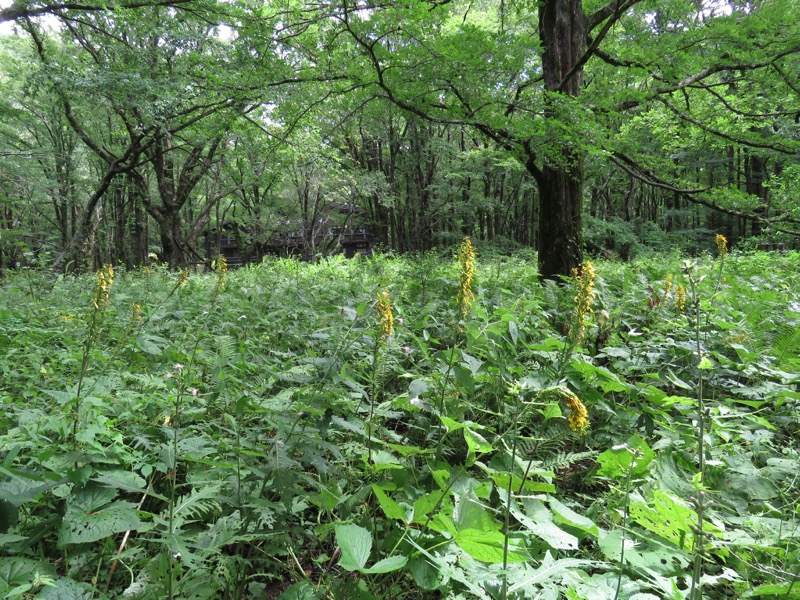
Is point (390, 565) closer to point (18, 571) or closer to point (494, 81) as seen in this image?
point (18, 571)

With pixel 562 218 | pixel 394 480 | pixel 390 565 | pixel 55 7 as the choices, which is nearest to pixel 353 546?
pixel 390 565

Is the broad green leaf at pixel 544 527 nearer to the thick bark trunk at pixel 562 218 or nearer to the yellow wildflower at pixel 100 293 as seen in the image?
the yellow wildflower at pixel 100 293

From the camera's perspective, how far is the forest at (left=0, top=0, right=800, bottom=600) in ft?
→ 4.17

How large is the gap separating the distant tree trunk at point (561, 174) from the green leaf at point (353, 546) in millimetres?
5514

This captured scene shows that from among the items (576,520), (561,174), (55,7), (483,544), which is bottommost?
(576,520)

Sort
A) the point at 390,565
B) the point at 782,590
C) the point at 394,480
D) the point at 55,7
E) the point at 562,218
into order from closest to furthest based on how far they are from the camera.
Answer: the point at 390,565, the point at 782,590, the point at 394,480, the point at 562,218, the point at 55,7

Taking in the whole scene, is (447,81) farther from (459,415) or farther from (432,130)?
(432,130)

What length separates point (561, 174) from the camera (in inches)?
238

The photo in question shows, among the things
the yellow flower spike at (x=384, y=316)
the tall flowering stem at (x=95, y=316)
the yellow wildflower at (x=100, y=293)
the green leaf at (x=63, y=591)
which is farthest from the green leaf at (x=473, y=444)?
the yellow wildflower at (x=100, y=293)

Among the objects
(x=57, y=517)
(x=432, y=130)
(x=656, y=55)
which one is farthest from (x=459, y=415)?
(x=432, y=130)

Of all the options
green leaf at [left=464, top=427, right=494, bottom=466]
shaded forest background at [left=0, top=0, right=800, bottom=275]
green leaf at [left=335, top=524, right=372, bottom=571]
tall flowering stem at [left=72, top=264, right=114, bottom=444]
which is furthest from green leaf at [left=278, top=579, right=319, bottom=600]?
shaded forest background at [left=0, top=0, right=800, bottom=275]

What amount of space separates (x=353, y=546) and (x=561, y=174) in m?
6.12

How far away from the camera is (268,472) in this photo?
58.1 inches

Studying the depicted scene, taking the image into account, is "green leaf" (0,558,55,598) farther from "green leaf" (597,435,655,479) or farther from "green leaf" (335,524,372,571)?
"green leaf" (597,435,655,479)
